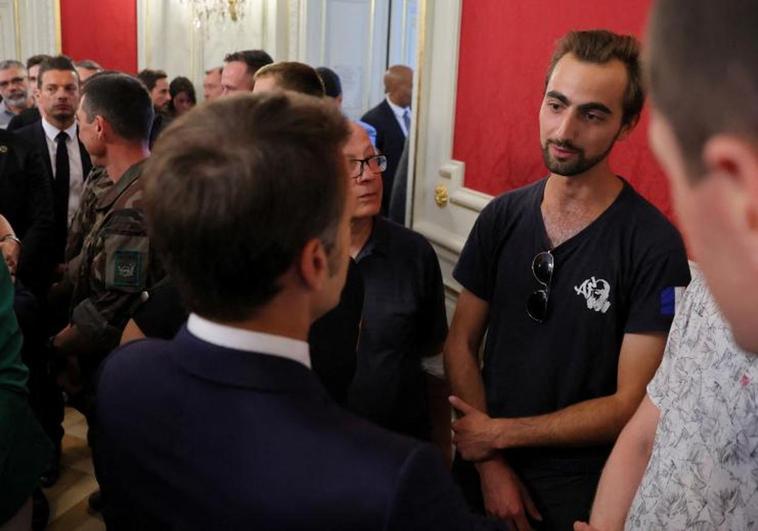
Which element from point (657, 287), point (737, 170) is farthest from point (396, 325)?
point (737, 170)

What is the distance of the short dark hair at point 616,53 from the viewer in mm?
1687

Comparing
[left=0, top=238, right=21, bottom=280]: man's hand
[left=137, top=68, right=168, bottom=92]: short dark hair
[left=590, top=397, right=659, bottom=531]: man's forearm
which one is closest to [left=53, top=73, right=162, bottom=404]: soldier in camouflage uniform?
[left=0, top=238, right=21, bottom=280]: man's hand

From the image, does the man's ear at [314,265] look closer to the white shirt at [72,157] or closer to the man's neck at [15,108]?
the white shirt at [72,157]

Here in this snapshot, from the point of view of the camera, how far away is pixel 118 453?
931 millimetres

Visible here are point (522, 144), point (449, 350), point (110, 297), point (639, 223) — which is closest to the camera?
point (639, 223)

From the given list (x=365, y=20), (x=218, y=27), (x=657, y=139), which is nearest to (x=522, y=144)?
(x=657, y=139)

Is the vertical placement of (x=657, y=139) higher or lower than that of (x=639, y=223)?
higher

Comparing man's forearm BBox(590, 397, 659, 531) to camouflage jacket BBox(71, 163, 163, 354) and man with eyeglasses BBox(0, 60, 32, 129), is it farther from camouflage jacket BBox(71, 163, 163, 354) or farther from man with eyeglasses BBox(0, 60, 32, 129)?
man with eyeglasses BBox(0, 60, 32, 129)

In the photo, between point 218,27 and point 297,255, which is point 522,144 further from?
point 218,27

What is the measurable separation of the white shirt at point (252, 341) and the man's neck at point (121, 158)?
1947 millimetres

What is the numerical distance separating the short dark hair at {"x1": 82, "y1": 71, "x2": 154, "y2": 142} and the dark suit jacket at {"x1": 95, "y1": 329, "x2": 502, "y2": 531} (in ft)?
6.21

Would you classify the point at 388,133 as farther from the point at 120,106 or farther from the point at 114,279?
the point at 114,279

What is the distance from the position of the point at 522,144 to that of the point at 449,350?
3.29 feet

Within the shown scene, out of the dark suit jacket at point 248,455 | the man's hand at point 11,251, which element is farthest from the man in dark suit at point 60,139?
the dark suit jacket at point 248,455
